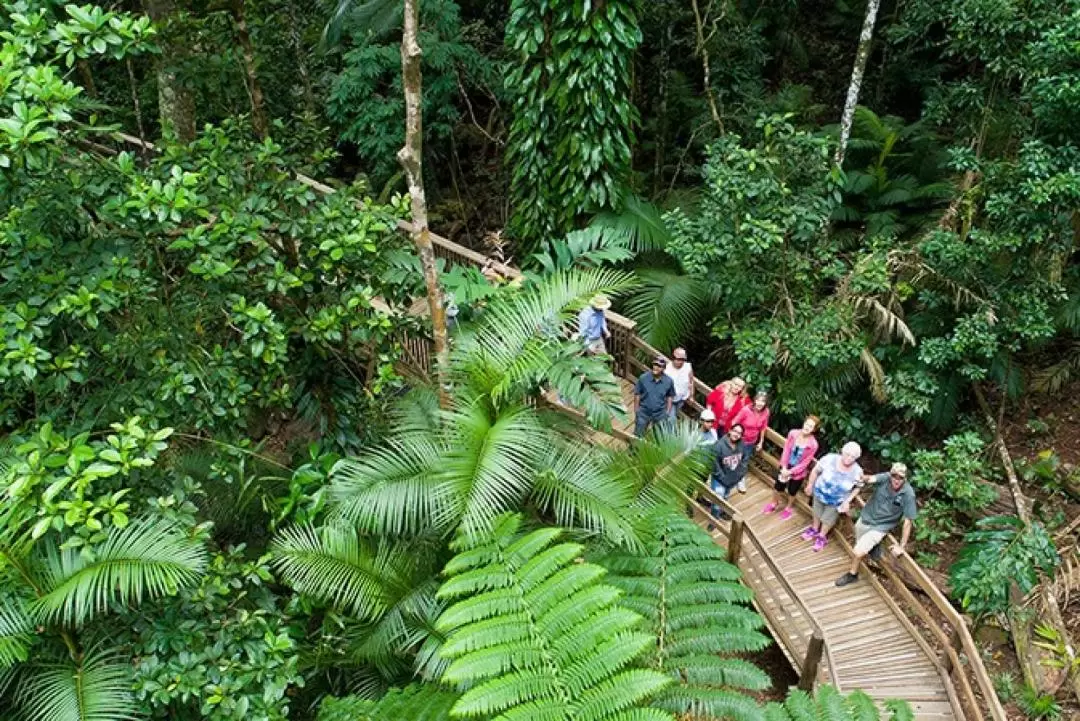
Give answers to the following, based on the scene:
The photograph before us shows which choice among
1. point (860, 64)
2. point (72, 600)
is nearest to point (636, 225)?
point (860, 64)

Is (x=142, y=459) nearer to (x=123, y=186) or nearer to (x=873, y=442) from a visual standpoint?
(x=123, y=186)

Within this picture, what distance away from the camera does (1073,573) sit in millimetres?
7590

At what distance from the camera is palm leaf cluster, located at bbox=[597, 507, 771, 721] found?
4.81m

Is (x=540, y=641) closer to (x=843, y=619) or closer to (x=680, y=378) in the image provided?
(x=843, y=619)

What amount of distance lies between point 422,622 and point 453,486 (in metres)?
0.97

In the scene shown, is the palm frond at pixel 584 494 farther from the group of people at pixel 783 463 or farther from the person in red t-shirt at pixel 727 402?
the person in red t-shirt at pixel 727 402

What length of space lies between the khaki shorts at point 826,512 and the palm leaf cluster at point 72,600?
5.06 meters

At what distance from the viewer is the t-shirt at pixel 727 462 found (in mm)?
7121

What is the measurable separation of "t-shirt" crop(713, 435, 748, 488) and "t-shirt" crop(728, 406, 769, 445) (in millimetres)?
121

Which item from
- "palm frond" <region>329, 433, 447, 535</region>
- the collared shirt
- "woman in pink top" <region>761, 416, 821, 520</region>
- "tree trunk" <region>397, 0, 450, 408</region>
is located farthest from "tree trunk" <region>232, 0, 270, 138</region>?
"woman in pink top" <region>761, 416, 821, 520</region>

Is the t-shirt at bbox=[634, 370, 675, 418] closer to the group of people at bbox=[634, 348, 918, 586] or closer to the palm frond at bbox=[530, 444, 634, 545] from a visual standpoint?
the group of people at bbox=[634, 348, 918, 586]

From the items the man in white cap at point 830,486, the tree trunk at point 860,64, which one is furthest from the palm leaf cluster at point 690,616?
the tree trunk at point 860,64

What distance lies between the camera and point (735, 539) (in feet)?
22.1

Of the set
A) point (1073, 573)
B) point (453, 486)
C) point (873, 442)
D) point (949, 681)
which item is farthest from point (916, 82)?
point (453, 486)
